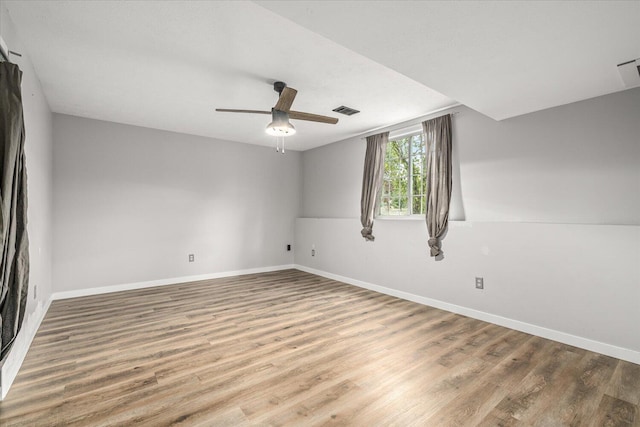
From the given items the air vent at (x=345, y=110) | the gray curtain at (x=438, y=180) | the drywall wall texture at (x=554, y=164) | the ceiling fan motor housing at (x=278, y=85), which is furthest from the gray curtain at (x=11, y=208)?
the drywall wall texture at (x=554, y=164)

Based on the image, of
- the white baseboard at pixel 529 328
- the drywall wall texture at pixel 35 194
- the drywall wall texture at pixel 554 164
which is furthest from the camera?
the drywall wall texture at pixel 554 164

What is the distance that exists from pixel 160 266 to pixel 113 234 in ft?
2.81

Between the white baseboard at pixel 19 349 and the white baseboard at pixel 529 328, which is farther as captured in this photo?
the white baseboard at pixel 529 328

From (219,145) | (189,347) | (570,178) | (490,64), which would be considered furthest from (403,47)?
(219,145)

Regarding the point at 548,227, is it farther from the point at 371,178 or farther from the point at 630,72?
the point at 371,178

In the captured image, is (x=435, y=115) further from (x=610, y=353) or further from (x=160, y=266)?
(x=160, y=266)

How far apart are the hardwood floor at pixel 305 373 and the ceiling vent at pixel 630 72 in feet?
7.59

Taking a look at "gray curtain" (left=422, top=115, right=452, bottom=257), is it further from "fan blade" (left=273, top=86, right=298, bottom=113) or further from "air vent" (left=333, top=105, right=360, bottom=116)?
"fan blade" (left=273, top=86, right=298, bottom=113)

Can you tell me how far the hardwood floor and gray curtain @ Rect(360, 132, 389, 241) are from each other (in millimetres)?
1594

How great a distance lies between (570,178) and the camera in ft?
9.47

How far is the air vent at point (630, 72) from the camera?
7.02 feet

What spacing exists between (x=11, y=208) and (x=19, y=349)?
60.3 inches

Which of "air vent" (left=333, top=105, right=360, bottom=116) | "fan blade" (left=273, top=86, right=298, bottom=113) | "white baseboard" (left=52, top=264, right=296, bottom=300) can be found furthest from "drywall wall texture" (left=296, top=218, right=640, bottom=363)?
"white baseboard" (left=52, top=264, right=296, bottom=300)

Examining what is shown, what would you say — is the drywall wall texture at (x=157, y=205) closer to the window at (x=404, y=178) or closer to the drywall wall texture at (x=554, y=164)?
A: the window at (x=404, y=178)
